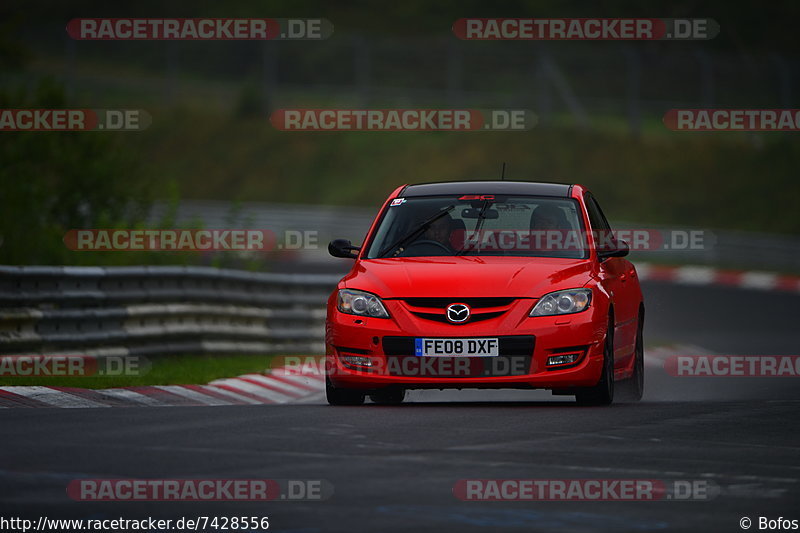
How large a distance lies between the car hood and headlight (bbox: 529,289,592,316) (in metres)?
0.05

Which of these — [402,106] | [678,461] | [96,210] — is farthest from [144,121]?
[678,461]

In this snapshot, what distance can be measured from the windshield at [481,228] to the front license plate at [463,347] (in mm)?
1133

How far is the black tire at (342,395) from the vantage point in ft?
38.0

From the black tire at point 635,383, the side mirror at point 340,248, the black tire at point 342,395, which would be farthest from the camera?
the black tire at point 635,383

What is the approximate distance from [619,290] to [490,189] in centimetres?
125

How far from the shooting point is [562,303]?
1109 cm

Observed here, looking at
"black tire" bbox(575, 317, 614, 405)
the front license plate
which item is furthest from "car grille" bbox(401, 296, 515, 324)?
"black tire" bbox(575, 317, 614, 405)

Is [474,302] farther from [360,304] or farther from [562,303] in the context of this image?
[360,304]

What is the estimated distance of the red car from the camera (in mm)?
10914

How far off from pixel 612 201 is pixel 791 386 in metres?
34.8

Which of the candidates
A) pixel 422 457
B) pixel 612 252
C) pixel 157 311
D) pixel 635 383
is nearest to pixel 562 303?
pixel 612 252

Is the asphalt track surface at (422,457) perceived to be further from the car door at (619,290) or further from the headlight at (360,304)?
the car door at (619,290)

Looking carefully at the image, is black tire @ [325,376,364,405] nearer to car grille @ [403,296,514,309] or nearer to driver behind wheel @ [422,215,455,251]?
car grille @ [403,296,514,309]

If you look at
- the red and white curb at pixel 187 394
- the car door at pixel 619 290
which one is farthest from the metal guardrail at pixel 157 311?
the car door at pixel 619 290
